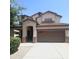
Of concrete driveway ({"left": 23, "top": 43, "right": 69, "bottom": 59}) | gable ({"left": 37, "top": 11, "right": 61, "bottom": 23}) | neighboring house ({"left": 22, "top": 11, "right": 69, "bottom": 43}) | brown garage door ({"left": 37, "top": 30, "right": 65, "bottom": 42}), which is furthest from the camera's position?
gable ({"left": 37, "top": 11, "right": 61, "bottom": 23})

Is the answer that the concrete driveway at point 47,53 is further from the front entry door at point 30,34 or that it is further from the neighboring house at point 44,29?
the front entry door at point 30,34

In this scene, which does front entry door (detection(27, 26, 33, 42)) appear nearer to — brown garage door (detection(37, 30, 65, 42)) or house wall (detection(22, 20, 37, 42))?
brown garage door (detection(37, 30, 65, 42))

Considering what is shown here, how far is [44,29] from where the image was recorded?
69.8 feet

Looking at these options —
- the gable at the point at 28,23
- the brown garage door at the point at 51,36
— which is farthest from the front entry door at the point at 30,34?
the gable at the point at 28,23

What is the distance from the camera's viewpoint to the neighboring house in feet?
67.4

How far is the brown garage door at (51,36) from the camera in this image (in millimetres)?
21656

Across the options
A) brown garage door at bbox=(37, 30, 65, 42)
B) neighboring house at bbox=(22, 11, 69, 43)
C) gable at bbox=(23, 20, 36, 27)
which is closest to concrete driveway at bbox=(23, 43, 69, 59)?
neighboring house at bbox=(22, 11, 69, 43)

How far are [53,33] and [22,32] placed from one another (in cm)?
403

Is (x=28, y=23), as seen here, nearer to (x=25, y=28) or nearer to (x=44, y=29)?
(x=25, y=28)

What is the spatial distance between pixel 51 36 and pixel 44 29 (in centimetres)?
142

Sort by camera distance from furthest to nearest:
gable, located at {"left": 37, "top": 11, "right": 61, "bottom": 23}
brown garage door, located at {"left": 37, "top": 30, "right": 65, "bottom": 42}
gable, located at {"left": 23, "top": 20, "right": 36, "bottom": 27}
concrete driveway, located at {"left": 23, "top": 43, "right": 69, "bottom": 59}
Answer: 1. gable, located at {"left": 37, "top": 11, "right": 61, "bottom": 23}
2. brown garage door, located at {"left": 37, "top": 30, "right": 65, "bottom": 42}
3. gable, located at {"left": 23, "top": 20, "right": 36, "bottom": 27}
4. concrete driveway, located at {"left": 23, "top": 43, "right": 69, "bottom": 59}
